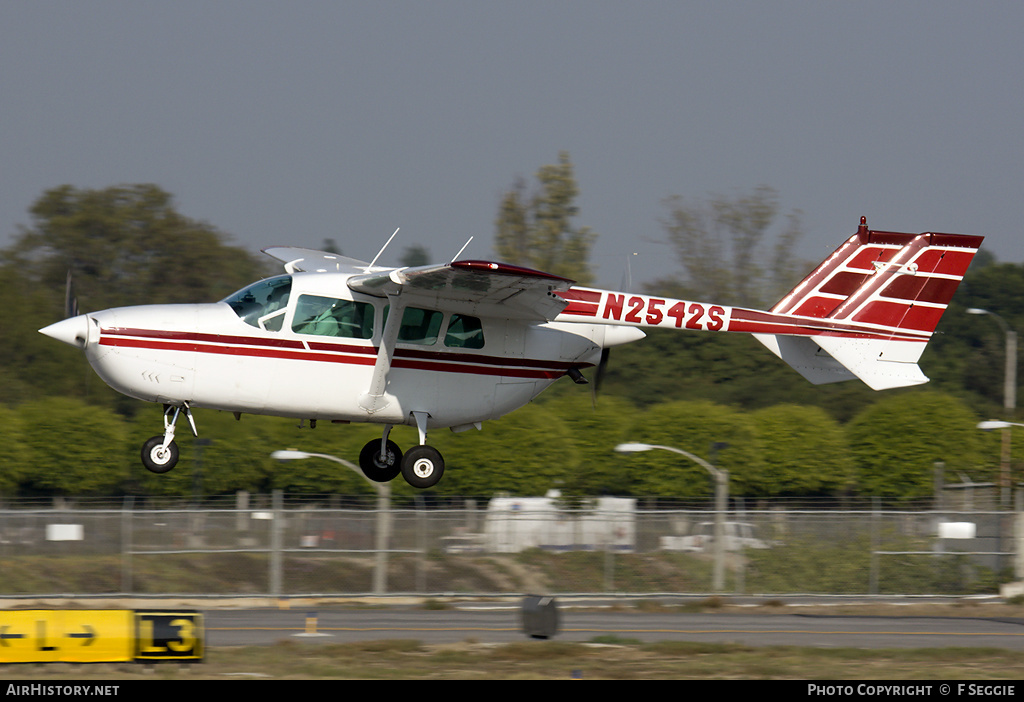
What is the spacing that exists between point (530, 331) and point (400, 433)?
27.9 m

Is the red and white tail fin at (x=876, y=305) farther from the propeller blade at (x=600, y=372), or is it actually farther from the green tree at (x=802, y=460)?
the green tree at (x=802, y=460)

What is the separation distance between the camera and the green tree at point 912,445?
4428 cm

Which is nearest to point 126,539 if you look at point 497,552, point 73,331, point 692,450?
point 497,552

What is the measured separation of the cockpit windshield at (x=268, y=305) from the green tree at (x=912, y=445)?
33.4 meters

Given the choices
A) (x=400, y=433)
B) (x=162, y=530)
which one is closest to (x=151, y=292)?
(x=400, y=433)

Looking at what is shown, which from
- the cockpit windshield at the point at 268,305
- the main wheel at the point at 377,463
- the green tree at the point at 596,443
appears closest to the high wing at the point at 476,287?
the cockpit windshield at the point at 268,305

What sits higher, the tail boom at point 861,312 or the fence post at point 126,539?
the tail boom at point 861,312

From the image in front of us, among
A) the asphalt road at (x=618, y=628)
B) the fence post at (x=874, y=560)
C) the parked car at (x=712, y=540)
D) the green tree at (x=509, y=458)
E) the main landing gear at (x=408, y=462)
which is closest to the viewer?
the main landing gear at (x=408, y=462)

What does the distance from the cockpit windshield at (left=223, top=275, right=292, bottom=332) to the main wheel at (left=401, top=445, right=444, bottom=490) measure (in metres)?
2.60

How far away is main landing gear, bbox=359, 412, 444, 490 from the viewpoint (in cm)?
1680

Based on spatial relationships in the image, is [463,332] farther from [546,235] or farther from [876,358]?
[546,235]

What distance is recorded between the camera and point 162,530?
30.5m

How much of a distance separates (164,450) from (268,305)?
2.45m
